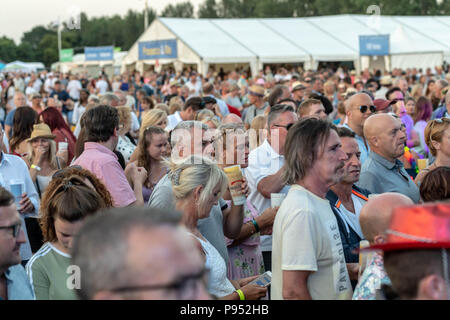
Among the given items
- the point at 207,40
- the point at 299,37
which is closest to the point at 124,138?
the point at 207,40

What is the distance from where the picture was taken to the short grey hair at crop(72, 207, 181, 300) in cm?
152

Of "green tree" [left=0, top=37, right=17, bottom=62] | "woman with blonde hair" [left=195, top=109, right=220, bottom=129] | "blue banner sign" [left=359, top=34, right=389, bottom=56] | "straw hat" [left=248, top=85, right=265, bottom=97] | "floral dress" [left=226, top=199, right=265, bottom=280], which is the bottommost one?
"floral dress" [left=226, top=199, right=265, bottom=280]

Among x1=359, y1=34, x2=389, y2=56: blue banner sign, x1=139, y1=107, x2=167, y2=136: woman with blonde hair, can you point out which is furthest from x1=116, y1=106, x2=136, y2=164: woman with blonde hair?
x1=359, y1=34, x2=389, y2=56: blue banner sign

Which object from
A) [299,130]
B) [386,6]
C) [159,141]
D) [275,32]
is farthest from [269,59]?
[386,6]

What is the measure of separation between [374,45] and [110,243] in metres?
28.4

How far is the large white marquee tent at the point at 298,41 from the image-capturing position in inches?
1156

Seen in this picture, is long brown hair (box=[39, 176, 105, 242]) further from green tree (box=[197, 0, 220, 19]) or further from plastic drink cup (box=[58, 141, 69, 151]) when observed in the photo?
green tree (box=[197, 0, 220, 19])

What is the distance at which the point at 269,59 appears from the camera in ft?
94.6

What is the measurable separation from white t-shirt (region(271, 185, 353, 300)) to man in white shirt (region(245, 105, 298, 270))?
1.57 meters

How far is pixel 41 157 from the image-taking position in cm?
556

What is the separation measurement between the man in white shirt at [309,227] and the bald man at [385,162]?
60.2 inches

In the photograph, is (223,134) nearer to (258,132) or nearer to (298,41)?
(258,132)
